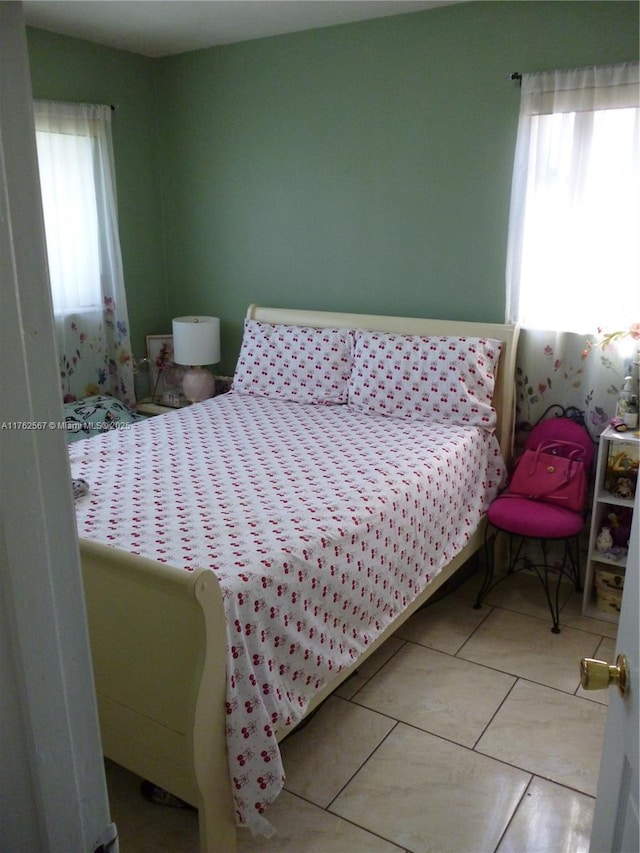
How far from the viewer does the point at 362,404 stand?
3.33m

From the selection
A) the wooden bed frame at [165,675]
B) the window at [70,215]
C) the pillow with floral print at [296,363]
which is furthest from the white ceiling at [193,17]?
the wooden bed frame at [165,675]

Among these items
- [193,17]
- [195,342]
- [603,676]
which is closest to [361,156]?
[193,17]

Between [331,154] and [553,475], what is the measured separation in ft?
6.35

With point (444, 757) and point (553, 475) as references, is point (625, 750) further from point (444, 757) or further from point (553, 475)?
point (553, 475)

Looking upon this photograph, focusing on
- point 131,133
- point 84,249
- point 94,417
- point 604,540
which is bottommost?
point 604,540

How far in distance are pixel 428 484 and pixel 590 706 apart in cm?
93

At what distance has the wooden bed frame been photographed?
1.64 metres

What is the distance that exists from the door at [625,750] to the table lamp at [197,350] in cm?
315

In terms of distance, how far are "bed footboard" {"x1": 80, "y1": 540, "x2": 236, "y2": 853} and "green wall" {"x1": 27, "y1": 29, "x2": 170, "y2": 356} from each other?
105 inches

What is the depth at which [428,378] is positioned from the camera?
3174 mm

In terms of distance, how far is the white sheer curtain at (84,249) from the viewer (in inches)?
140

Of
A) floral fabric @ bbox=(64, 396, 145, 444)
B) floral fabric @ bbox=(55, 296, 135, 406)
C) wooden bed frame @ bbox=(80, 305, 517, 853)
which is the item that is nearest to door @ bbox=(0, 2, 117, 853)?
wooden bed frame @ bbox=(80, 305, 517, 853)

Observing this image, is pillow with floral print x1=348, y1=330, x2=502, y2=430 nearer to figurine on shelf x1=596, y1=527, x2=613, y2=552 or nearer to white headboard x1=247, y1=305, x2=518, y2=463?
white headboard x1=247, y1=305, x2=518, y2=463

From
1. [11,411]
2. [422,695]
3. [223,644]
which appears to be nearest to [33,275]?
[11,411]
